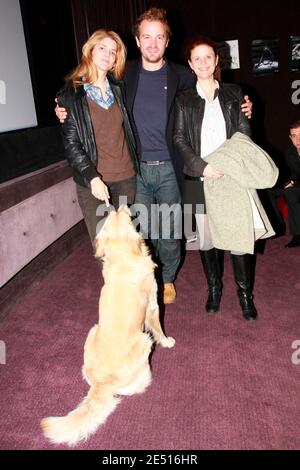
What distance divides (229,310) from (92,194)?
1398 millimetres

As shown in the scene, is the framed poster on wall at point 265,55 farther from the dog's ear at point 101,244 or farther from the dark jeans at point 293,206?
the dog's ear at point 101,244

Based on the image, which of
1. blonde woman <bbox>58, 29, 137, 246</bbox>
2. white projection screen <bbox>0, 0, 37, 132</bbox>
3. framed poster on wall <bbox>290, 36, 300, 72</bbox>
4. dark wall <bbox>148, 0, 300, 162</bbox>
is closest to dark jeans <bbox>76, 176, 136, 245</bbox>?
blonde woman <bbox>58, 29, 137, 246</bbox>

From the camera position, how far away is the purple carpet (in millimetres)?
1859

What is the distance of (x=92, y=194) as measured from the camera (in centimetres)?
246

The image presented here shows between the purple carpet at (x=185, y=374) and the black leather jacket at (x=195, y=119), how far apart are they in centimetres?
117

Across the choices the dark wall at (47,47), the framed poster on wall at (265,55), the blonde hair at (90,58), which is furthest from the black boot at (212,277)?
the framed poster on wall at (265,55)

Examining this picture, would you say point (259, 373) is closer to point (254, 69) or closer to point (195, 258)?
point (195, 258)

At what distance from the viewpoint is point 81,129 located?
232 cm

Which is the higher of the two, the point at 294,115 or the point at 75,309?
the point at 294,115

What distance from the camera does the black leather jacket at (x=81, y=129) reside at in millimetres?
2291

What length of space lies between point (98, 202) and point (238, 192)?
0.93 meters
